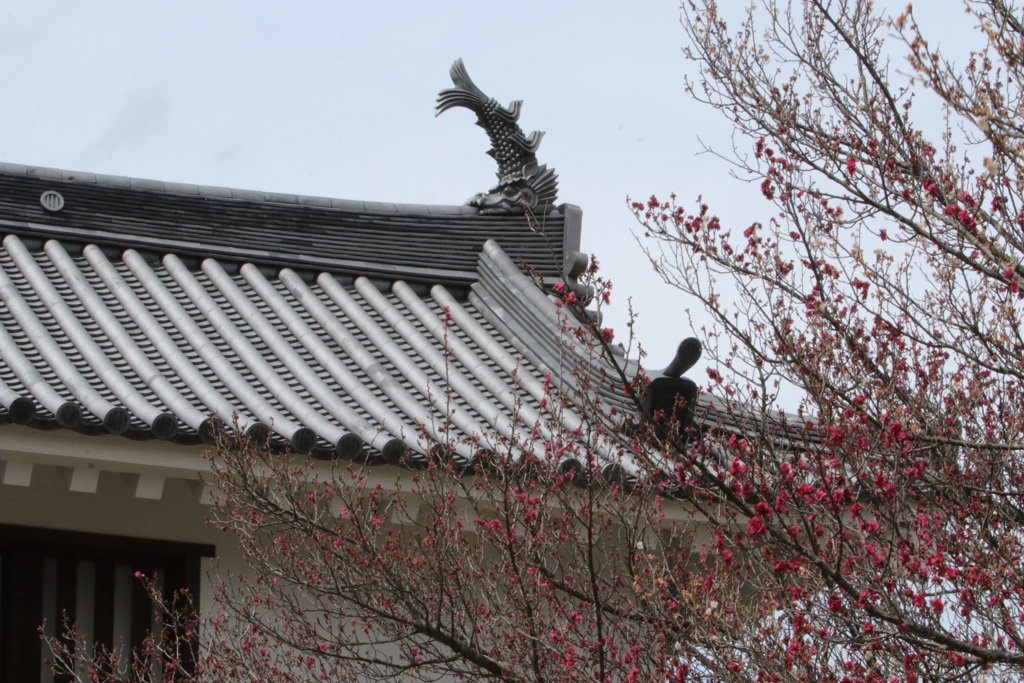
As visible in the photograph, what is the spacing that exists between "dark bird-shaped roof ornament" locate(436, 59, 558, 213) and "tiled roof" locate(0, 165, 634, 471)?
15 cm

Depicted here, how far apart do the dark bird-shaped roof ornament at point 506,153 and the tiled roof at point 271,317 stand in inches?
6.0

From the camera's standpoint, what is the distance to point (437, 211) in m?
9.91

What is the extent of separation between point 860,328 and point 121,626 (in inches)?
129

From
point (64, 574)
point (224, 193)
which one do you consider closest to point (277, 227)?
point (224, 193)

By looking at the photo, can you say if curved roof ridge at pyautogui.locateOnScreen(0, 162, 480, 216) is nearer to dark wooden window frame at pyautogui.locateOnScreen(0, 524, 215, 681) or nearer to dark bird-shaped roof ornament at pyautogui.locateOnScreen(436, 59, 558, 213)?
dark bird-shaped roof ornament at pyautogui.locateOnScreen(436, 59, 558, 213)

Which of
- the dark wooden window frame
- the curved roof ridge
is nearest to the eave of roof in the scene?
the curved roof ridge

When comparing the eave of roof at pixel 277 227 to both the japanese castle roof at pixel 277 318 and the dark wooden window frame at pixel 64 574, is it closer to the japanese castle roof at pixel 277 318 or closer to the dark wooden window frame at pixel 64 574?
the japanese castle roof at pixel 277 318

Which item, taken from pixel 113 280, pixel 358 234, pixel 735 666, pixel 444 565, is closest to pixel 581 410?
pixel 444 565

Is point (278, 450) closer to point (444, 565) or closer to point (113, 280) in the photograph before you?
point (444, 565)

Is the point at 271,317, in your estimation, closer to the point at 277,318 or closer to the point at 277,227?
the point at 277,318

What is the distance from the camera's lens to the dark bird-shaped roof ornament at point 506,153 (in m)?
9.70

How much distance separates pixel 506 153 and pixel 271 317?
2226 mm

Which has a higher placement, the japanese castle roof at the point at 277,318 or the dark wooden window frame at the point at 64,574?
the japanese castle roof at the point at 277,318

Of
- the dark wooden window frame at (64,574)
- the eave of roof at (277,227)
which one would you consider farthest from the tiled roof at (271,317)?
the dark wooden window frame at (64,574)
